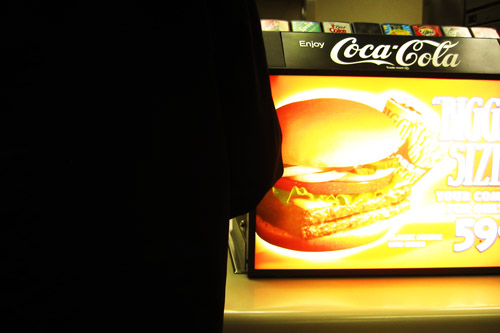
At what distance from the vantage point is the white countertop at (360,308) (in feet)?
2.31

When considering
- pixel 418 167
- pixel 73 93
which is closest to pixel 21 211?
pixel 73 93

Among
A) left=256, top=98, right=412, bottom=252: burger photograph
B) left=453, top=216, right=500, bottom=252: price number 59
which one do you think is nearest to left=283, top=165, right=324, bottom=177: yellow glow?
left=256, top=98, right=412, bottom=252: burger photograph

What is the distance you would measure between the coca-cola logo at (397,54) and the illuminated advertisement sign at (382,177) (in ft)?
0.11

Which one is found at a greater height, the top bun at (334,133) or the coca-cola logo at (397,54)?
the coca-cola logo at (397,54)

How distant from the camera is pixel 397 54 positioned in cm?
83

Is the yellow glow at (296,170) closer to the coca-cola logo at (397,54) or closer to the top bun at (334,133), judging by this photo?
the top bun at (334,133)

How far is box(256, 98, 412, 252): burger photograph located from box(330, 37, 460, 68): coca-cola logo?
0.09m

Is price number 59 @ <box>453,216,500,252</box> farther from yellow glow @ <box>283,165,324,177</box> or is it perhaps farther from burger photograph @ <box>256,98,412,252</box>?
yellow glow @ <box>283,165,324,177</box>

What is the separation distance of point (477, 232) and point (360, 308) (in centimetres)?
32

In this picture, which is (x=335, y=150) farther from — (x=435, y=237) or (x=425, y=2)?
(x=425, y=2)

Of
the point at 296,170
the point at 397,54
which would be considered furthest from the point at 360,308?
the point at 397,54

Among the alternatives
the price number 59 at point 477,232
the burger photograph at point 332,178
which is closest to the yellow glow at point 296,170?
the burger photograph at point 332,178

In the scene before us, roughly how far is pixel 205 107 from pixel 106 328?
26 cm

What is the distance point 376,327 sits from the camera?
71 cm
